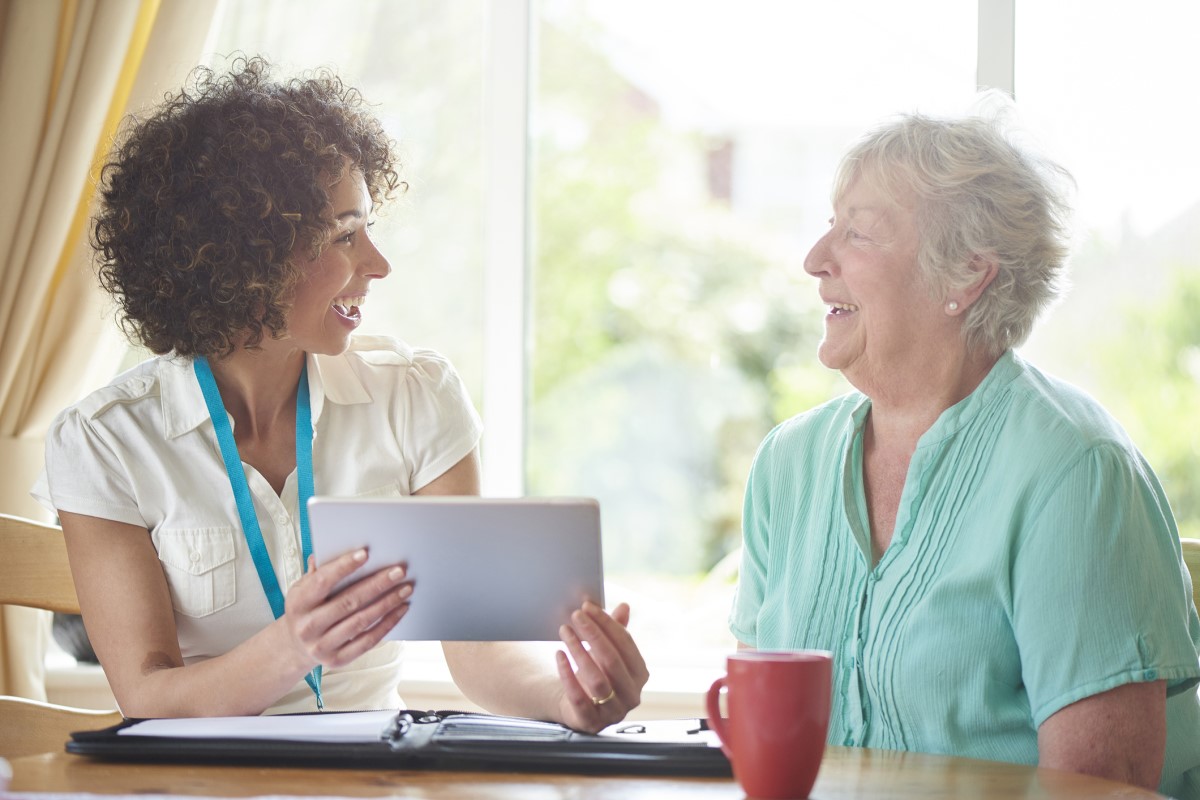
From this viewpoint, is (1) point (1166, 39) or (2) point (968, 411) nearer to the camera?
(2) point (968, 411)

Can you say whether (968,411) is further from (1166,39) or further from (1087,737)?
(1166,39)

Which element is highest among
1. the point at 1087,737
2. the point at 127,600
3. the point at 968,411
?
the point at 968,411

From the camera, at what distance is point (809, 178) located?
2.71m

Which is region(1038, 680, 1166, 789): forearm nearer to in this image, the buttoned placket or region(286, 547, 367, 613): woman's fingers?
region(286, 547, 367, 613): woman's fingers

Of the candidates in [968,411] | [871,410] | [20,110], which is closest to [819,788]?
[968,411]

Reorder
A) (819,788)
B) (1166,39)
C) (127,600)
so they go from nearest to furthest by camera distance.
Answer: (819,788) → (127,600) → (1166,39)

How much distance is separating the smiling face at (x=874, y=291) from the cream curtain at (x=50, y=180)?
1605mm

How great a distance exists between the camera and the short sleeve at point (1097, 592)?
130 cm

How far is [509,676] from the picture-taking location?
154cm

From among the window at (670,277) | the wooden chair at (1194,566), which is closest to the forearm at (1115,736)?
the wooden chair at (1194,566)

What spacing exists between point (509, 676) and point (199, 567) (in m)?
0.43

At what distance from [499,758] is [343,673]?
24.4 inches

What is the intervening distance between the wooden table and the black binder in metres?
0.01

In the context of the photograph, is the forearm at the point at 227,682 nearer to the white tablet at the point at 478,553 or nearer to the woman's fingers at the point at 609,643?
the white tablet at the point at 478,553
